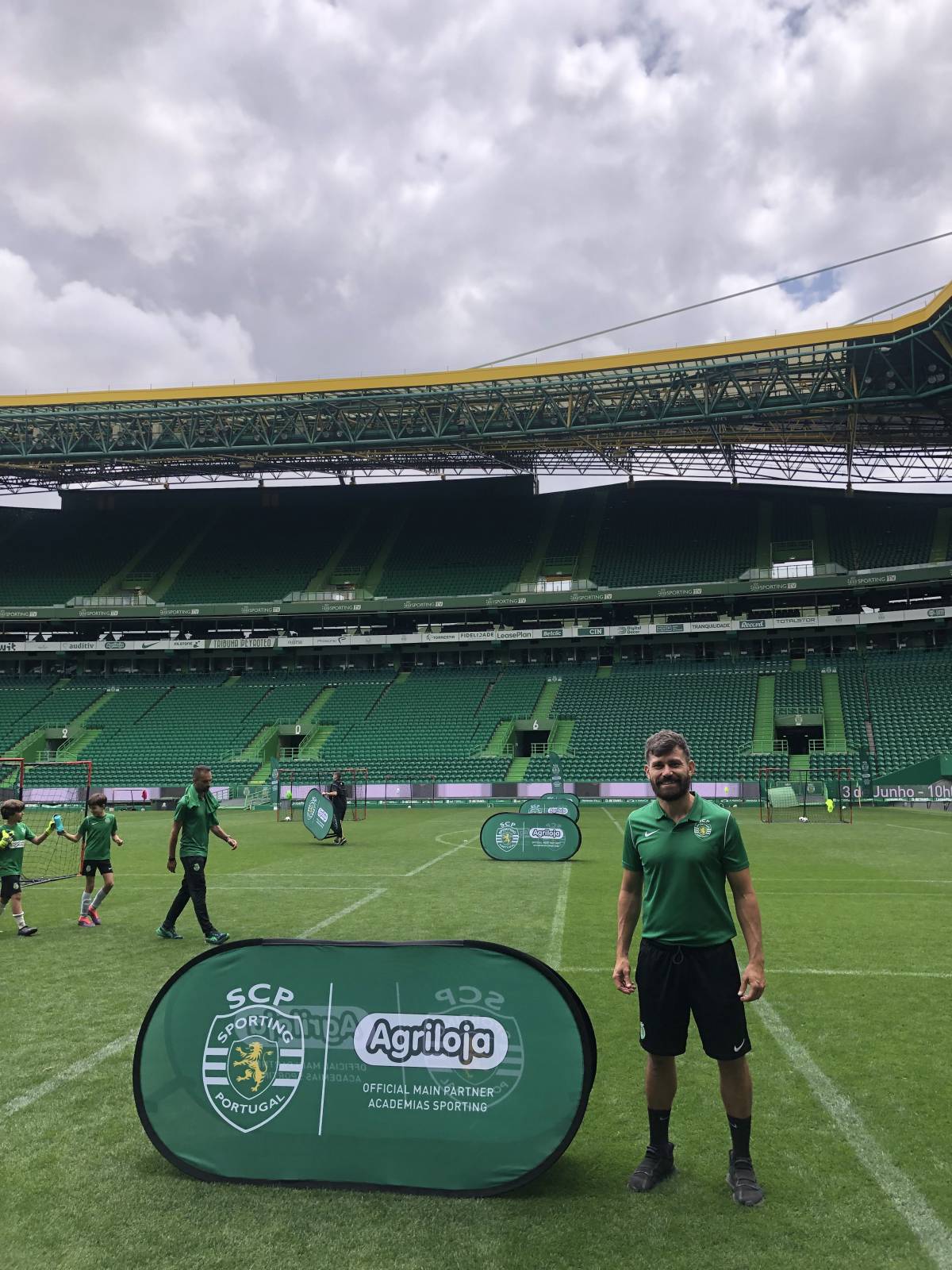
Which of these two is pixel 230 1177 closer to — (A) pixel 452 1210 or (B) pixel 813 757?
(A) pixel 452 1210

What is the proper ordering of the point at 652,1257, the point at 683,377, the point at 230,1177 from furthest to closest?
the point at 683,377, the point at 230,1177, the point at 652,1257

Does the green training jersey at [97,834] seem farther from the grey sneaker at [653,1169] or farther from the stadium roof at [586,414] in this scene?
the stadium roof at [586,414]

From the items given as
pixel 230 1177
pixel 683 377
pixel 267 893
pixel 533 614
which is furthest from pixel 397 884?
pixel 533 614

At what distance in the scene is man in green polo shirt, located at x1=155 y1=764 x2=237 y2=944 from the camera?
30.3ft

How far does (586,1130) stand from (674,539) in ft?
152

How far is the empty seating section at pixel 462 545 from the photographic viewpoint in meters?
49.2

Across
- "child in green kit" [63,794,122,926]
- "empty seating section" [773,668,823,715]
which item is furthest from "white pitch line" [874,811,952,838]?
"child in green kit" [63,794,122,926]

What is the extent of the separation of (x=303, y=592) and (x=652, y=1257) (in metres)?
→ 47.8

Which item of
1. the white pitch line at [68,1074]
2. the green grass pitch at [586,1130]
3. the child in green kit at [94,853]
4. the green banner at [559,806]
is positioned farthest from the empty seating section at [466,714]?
the white pitch line at [68,1074]

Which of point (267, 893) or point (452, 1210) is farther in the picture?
point (267, 893)

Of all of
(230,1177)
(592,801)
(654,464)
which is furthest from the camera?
(654,464)

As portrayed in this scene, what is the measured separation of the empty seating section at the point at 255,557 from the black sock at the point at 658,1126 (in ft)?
157

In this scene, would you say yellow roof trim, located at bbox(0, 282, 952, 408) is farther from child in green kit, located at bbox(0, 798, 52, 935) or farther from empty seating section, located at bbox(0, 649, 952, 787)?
child in green kit, located at bbox(0, 798, 52, 935)

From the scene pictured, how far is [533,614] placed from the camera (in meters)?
49.6
